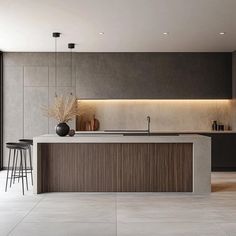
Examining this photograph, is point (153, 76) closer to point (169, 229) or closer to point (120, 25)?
point (120, 25)

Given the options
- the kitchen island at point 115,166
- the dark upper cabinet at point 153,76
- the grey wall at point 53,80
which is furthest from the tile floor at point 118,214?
the dark upper cabinet at point 153,76

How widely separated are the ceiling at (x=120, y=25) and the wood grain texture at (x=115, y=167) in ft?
6.25

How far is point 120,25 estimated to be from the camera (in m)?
6.54

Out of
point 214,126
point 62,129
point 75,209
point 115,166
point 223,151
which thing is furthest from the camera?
point 214,126

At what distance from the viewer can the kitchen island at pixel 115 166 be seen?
20.7ft

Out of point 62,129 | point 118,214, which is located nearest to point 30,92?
point 62,129

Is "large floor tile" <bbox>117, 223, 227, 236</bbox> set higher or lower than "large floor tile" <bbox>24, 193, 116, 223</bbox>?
higher

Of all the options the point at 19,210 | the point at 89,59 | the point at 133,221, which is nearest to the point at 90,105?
the point at 89,59

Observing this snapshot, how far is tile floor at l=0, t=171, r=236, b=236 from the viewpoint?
4.16 metres

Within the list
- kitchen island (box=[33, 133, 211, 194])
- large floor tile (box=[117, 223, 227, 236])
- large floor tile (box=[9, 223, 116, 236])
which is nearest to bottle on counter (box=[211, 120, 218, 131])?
kitchen island (box=[33, 133, 211, 194])

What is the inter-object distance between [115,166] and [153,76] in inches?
133

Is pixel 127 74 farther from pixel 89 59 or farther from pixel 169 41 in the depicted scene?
pixel 169 41

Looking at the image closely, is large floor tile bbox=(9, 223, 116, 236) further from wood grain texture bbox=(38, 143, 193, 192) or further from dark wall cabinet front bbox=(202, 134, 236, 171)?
dark wall cabinet front bbox=(202, 134, 236, 171)

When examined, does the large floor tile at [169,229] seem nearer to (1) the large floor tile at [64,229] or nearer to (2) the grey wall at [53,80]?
(1) the large floor tile at [64,229]
